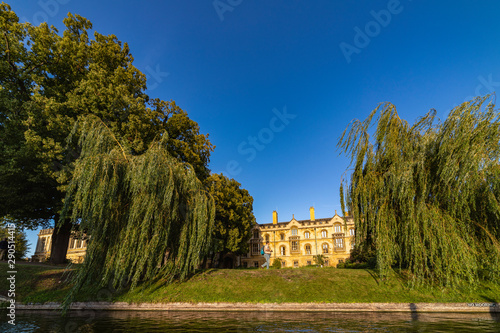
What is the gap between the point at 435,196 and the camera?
12953 mm

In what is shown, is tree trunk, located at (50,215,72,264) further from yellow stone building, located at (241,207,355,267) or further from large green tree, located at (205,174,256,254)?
yellow stone building, located at (241,207,355,267)

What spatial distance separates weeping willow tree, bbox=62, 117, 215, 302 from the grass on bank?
1.01m

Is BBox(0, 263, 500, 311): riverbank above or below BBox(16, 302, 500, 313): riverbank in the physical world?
above

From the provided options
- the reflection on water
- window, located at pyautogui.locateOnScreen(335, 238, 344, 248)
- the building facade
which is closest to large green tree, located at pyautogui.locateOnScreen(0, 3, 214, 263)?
the reflection on water

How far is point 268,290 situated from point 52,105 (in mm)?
17598

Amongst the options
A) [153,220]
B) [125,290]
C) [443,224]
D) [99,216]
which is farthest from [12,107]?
[443,224]

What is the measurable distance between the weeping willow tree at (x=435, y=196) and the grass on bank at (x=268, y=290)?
2.97ft

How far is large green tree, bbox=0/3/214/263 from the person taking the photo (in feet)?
51.6

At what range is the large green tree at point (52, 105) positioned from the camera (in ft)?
51.6

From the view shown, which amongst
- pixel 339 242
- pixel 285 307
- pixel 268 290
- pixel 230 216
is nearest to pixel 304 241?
pixel 339 242

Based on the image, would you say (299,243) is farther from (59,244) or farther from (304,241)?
(59,244)

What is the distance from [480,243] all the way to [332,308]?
838 centimetres

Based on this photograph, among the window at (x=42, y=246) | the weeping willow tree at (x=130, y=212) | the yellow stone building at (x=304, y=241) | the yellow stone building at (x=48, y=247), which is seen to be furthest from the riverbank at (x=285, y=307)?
the window at (x=42, y=246)

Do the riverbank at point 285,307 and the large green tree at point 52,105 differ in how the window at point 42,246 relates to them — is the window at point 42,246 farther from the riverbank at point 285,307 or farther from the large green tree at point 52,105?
the riverbank at point 285,307
